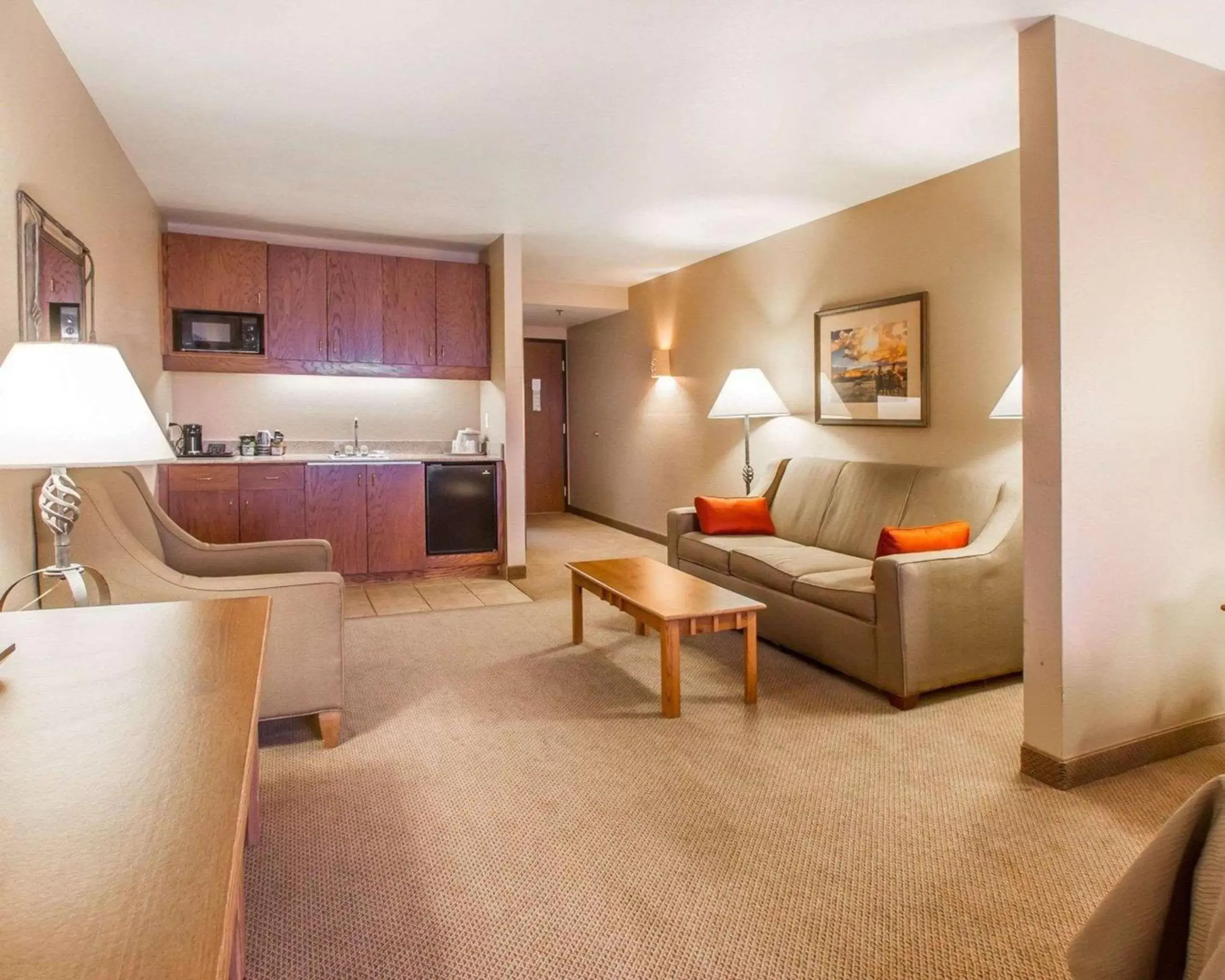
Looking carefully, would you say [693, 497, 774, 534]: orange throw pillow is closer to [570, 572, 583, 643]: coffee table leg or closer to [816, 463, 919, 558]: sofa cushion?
[816, 463, 919, 558]: sofa cushion

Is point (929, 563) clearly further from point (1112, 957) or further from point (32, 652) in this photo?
point (32, 652)

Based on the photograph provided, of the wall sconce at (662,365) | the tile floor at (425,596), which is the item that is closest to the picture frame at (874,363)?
the wall sconce at (662,365)

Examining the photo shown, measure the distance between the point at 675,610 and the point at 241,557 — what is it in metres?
1.78

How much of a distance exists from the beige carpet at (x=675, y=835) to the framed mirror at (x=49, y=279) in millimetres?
1571

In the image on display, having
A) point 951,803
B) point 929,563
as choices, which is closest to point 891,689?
point 929,563

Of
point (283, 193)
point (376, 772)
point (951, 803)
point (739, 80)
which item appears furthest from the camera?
point (283, 193)

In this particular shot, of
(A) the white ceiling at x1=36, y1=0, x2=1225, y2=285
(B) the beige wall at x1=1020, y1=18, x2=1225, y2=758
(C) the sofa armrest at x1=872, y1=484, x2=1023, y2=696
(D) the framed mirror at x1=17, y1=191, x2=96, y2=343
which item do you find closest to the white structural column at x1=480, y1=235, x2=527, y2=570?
(A) the white ceiling at x1=36, y1=0, x2=1225, y2=285

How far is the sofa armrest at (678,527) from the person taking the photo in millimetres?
4773

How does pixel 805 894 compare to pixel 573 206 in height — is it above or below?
below

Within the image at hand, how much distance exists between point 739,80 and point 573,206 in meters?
1.90

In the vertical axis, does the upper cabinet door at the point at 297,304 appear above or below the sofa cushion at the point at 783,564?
above

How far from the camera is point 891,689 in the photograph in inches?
119

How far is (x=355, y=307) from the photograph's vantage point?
216 inches

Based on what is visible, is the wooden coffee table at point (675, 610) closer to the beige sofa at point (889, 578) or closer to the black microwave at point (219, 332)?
the beige sofa at point (889, 578)
